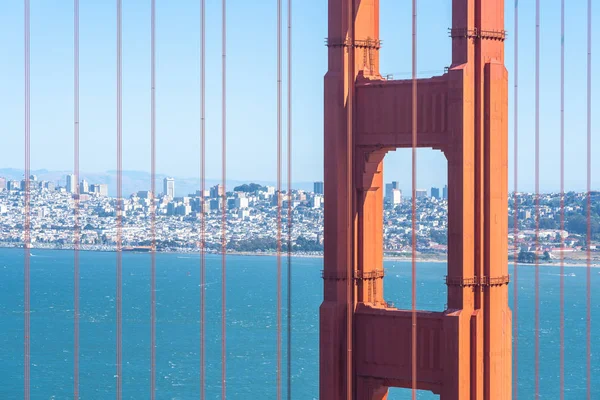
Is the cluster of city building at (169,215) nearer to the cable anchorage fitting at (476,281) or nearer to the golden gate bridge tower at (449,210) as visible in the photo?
the golden gate bridge tower at (449,210)

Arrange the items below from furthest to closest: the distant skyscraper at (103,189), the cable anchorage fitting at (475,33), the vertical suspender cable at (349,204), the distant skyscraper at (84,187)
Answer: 1. the distant skyscraper at (84,187)
2. the distant skyscraper at (103,189)
3. the vertical suspender cable at (349,204)
4. the cable anchorage fitting at (475,33)

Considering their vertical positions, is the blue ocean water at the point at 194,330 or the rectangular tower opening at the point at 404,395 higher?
the blue ocean water at the point at 194,330

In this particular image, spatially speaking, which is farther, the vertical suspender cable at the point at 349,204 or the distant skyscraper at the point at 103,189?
the distant skyscraper at the point at 103,189

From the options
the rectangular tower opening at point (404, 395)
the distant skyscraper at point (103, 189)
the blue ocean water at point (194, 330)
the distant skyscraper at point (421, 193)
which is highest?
the distant skyscraper at point (103, 189)

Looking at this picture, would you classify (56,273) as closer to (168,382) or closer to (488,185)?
(168,382)

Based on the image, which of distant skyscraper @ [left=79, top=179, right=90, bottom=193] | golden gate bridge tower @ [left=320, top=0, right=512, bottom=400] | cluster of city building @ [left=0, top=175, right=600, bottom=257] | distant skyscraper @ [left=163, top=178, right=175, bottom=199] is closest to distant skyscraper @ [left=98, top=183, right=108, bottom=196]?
cluster of city building @ [left=0, top=175, right=600, bottom=257]

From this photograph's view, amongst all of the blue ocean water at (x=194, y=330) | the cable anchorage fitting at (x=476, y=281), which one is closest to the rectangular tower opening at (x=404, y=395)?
the blue ocean water at (x=194, y=330)

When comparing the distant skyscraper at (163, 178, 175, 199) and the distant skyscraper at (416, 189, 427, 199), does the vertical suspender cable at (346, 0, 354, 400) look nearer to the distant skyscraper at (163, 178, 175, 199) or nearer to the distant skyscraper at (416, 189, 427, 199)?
the distant skyscraper at (416, 189, 427, 199)
